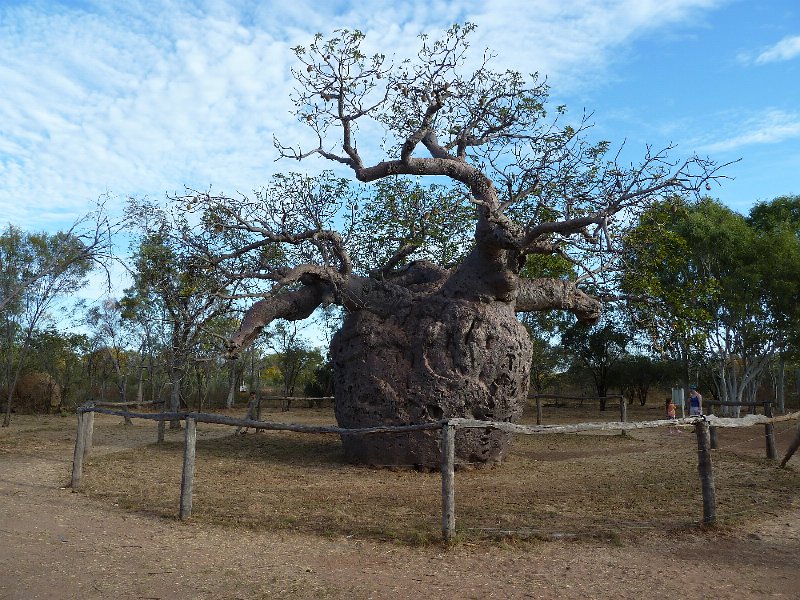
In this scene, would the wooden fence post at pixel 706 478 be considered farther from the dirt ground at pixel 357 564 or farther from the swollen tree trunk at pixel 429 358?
the swollen tree trunk at pixel 429 358

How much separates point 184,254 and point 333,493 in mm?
4354

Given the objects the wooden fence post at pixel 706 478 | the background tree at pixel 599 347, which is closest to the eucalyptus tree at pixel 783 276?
the background tree at pixel 599 347

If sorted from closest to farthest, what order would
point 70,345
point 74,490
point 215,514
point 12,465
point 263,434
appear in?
1. point 215,514
2. point 74,490
3. point 12,465
4. point 263,434
5. point 70,345

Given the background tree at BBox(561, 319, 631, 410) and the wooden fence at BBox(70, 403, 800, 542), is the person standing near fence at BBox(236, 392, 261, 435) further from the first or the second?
the background tree at BBox(561, 319, 631, 410)

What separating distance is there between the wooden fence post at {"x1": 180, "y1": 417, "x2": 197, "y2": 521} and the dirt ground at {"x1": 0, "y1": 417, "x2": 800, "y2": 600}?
151mm

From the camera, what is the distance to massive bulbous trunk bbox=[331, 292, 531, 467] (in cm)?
924

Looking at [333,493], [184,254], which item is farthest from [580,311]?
[184,254]

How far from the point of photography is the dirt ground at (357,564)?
4.02 m

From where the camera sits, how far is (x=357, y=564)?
4.58 metres

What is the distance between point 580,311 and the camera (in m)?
10.9

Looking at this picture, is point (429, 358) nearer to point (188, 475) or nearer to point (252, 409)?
point (188, 475)

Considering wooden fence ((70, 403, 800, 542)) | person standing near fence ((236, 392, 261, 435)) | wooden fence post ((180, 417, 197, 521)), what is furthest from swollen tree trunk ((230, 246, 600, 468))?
person standing near fence ((236, 392, 261, 435))

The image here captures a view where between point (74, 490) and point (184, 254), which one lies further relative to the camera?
point (184, 254)

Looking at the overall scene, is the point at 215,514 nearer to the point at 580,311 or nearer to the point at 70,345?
the point at 580,311
